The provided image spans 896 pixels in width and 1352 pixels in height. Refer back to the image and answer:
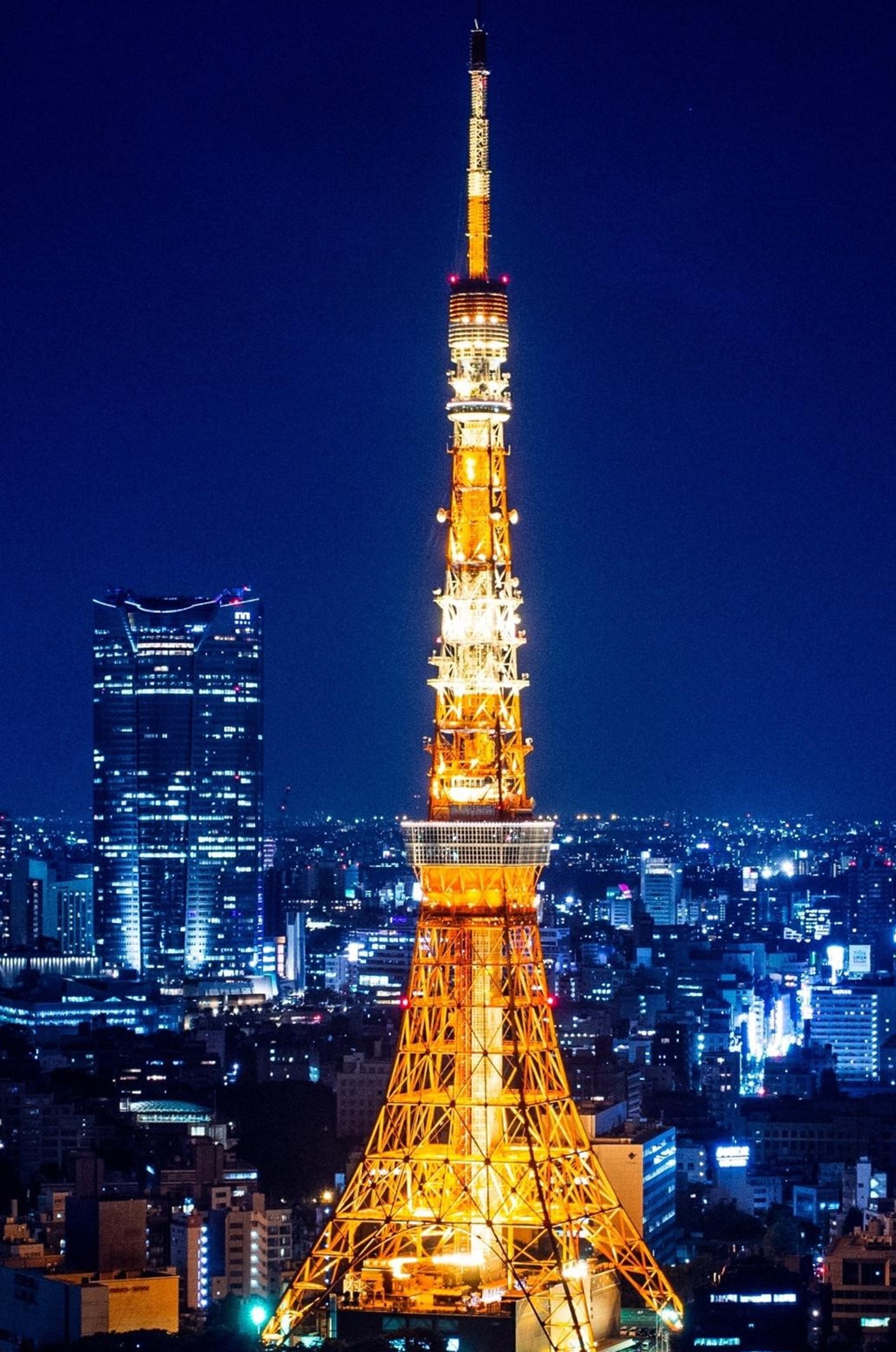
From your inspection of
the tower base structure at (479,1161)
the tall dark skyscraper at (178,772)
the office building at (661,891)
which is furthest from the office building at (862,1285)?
the office building at (661,891)

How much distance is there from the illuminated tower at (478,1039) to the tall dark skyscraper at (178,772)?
5390 centimetres

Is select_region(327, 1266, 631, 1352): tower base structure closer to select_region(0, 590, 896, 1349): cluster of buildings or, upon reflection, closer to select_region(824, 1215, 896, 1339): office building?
select_region(0, 590, 896, 1349): cluster of buildings

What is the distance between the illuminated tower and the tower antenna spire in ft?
0.06

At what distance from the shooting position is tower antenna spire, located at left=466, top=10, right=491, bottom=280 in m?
26.7

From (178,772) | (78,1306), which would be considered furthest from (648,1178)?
(178,772)

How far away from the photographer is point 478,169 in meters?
26.8

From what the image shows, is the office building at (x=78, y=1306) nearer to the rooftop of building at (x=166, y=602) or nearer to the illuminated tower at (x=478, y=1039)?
the illuminated tower at (x=478, y=1039)

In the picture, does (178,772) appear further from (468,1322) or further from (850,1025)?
(468,1322)

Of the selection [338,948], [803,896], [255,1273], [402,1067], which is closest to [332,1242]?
[402,1067]

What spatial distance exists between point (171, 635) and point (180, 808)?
370 centimetres

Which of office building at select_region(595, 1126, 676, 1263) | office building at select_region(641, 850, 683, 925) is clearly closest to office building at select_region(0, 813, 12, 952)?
office building at select_region(641, 850, 683, 925)

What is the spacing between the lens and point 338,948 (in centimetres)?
7800

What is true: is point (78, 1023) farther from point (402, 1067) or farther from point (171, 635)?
point (402, 1067)

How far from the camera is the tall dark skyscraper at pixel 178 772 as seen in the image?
80.7 meters
